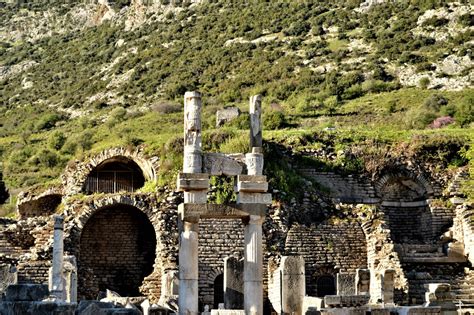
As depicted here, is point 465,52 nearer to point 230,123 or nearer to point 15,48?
point 230,123

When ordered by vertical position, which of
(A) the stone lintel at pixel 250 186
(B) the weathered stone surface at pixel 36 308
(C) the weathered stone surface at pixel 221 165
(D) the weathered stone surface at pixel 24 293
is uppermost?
(C) the weathered stone surface at pixel 221 165

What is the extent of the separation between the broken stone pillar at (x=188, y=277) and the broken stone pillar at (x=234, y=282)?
3053 millimetres

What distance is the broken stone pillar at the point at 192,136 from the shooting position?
1923cm

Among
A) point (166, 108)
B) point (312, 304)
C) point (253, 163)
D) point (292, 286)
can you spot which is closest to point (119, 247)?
point (292, 286)

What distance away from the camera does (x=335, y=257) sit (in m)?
31.0

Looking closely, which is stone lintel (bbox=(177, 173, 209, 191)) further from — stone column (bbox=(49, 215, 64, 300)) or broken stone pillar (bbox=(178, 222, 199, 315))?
stone column (bbox=(49, 215, 64, 300))

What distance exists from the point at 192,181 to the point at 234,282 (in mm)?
4158

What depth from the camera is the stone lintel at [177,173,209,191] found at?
18.8 meters

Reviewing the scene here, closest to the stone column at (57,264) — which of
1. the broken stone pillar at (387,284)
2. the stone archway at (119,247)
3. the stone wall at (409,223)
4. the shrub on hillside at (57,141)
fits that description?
the stone archway at (119,247)

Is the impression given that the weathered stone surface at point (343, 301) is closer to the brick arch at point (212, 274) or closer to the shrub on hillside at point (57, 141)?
the brick arch at point (212, 274)

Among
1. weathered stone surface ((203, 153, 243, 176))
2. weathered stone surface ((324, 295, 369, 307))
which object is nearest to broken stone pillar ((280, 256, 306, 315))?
weathered stone surface ((324, 295, 369, 307))

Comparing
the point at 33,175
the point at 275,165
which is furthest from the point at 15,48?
the point at 275,165

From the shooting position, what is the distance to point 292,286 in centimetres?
2184

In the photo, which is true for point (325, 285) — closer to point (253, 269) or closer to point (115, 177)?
point (115, 177)
